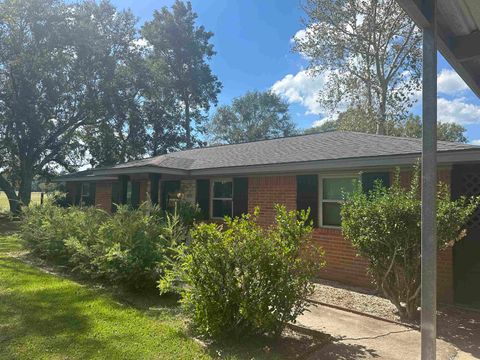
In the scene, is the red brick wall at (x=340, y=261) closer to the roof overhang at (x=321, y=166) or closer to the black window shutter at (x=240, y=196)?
the roof overhang at (x=321, y=166)

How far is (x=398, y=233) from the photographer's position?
15.6 feet

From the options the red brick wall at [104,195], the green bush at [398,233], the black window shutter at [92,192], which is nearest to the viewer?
the green bush at [398,233]

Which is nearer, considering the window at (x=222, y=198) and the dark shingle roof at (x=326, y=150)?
the dark shingle roof at (x=326, y=150)

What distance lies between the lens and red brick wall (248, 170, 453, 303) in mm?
6160

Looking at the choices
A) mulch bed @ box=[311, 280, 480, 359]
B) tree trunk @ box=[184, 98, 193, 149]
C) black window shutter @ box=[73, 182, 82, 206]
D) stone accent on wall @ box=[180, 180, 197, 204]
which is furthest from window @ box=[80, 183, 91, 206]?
mulch bed @ box=[311, 280, 480, 359]

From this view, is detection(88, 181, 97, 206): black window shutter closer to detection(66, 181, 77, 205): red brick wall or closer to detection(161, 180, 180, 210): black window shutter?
detection(66, 181, 77, 205): red brick wall

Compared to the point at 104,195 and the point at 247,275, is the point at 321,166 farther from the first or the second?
the point at 104,195

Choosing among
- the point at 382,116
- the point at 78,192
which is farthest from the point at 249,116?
the point at 78,192

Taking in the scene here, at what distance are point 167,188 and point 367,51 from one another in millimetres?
16882

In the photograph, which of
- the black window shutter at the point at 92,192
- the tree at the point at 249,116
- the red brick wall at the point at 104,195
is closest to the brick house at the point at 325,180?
the red brick wall at the point at 104,195

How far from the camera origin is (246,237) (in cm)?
409

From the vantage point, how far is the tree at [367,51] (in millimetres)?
21109

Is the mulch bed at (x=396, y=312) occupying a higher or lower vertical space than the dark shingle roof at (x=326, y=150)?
lower

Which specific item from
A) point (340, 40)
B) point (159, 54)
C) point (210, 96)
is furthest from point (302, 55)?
point (159, 54)
